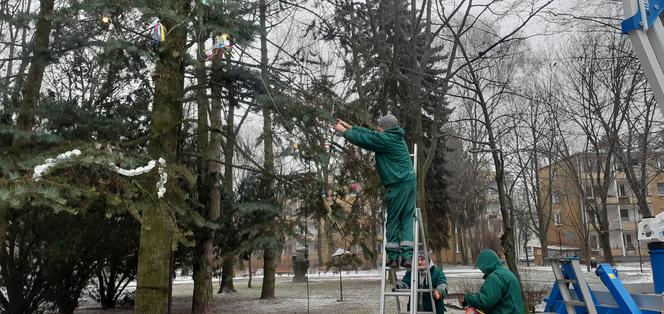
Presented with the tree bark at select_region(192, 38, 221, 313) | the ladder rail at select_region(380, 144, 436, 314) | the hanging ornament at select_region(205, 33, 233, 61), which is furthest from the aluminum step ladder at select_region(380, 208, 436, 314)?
the tree bark at select_region(192, 38, 221, 313)

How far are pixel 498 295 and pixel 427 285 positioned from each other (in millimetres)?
728

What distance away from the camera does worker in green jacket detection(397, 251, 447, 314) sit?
16.9ft

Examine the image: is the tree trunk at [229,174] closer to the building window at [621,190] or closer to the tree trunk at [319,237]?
the tree trunk at [319,237]

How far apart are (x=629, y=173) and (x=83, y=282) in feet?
62.9

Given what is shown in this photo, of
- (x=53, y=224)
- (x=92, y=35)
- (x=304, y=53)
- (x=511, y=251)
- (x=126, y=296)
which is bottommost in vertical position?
(x=126, y=296)

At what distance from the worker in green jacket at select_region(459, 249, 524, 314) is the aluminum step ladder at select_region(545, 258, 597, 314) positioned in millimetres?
571

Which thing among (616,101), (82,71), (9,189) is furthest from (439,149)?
(9,189)

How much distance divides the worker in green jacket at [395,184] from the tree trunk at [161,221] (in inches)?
145

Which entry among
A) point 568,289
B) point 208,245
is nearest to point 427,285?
point 568,289

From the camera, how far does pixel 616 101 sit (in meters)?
18.3

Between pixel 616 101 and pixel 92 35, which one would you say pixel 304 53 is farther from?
pixel 616 101

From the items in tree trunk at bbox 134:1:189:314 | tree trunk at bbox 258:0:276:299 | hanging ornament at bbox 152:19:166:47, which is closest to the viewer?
hanging ornament at bbox 152:19:166:47

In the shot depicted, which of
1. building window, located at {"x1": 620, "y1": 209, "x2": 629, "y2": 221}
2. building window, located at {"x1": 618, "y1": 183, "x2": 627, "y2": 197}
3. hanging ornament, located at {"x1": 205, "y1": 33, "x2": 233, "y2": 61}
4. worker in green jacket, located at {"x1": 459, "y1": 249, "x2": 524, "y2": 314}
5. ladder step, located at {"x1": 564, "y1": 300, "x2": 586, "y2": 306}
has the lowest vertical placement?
ladder step, located at {"x1": 564, "y1": 300, "x2": 586, "y2": 306}

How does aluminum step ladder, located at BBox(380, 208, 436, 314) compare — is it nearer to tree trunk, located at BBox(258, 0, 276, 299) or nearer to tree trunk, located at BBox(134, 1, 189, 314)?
tree trunk, located at BBox(258, 0, 276, 299)
